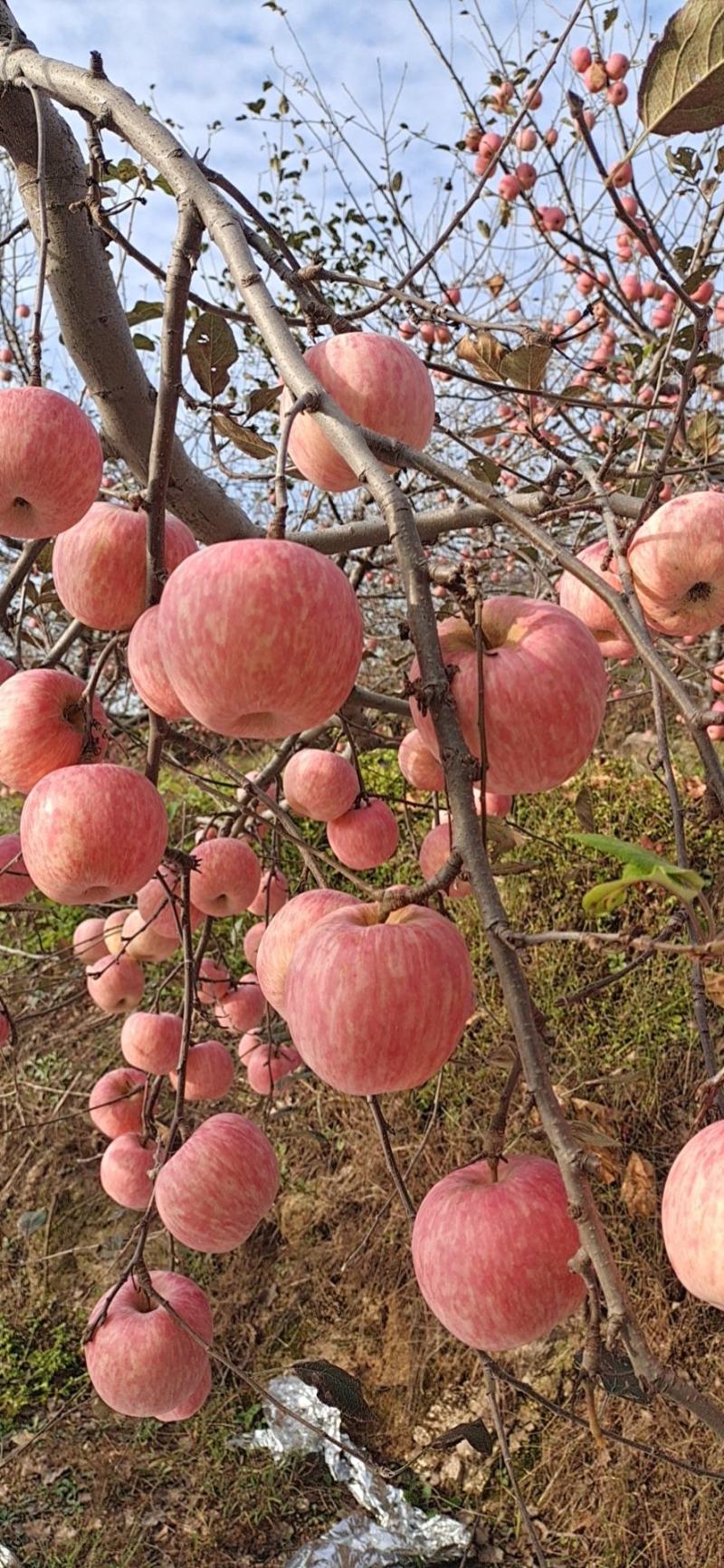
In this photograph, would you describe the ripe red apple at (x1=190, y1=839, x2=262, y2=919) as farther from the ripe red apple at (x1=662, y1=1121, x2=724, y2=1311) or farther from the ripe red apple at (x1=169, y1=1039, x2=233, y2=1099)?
the ripe red apple at (x1=662, y1=1121, x2=724, y2=1311)

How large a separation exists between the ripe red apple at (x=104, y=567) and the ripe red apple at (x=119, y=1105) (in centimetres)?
123

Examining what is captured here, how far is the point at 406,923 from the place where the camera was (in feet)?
2.04

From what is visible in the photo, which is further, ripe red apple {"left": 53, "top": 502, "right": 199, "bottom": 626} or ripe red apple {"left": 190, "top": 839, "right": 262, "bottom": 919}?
ripe red apple {"left": 190, "top": 839, "right": 262, "bottom": 919}

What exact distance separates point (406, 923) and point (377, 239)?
3956 mm

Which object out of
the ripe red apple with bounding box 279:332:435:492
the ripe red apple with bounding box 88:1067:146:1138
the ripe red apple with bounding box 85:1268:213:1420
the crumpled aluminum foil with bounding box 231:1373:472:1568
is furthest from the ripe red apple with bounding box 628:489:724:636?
the crumpled aluminum foil with bounding box 231:1373:472:1568

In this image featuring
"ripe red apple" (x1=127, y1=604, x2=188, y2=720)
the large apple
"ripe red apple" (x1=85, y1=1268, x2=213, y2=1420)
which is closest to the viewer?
"ripe red apple" (x1=127, y1=604, x2=188, y2=720)

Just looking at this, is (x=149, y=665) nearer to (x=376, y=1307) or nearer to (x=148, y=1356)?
(x=148, y=1356)

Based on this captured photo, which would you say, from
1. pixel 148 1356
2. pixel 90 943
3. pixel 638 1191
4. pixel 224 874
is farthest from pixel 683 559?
pixel 638 1191

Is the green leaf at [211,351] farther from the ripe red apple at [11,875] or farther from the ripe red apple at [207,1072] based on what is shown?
the ripe red apple at [207,1072]

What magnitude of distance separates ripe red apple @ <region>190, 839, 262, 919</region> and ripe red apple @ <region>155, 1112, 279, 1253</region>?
0.38 m

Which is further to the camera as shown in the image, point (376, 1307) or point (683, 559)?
point (376, 1307)

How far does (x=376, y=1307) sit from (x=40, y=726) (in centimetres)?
275

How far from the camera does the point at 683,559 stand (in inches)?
36.7

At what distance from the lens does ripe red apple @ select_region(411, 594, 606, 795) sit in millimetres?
643
